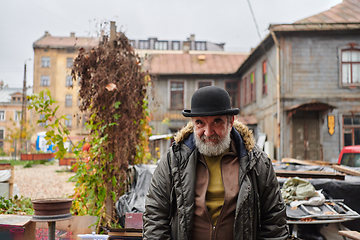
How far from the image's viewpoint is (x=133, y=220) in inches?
163

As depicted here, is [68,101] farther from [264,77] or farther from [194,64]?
[264,77]

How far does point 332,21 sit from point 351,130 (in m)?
5.38

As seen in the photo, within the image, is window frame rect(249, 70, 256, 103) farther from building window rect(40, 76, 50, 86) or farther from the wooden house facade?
building window rect(40, 76, 50, 86)

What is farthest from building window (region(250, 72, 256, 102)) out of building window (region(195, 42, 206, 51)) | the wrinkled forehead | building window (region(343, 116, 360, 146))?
building window (region(195, 42, 206, 51))

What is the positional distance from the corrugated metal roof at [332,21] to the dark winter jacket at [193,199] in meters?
13.4

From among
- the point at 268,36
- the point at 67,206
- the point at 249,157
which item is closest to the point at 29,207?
the point at 67,206

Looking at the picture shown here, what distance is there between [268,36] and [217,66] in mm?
8541

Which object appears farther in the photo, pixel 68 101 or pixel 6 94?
pixel 68 101

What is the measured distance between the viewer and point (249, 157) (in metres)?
2.19

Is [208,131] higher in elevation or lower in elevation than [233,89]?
lower

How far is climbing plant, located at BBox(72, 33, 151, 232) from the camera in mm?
4535

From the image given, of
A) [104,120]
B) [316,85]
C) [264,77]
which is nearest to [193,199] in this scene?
[104,120]

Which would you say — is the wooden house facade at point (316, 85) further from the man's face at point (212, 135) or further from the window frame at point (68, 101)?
the window frame at point (68, 101)

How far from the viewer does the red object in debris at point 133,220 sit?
4.11 metres
